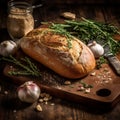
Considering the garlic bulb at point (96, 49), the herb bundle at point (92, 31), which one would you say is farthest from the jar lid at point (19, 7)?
the garlic bulb at point (96, 49)

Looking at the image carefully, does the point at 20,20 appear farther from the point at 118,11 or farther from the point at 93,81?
the point at 118,11

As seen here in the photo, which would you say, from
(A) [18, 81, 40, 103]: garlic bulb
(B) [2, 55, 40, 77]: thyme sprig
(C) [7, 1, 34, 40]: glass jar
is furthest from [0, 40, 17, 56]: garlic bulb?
(A) [18, 81, 40, 103]: garlic bulb

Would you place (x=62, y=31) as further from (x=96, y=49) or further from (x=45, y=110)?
(x=45, y=110)

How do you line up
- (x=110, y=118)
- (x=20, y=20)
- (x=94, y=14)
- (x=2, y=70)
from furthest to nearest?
1. (x=94, y=14)
2. (x=20, y=20)
3. (x=2, y=70)
4. (x=110, y=118)

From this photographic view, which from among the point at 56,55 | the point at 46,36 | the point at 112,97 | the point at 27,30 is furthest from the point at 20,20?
the point at 112,97

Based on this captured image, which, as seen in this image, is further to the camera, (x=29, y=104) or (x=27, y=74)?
(x=27, y=74)
